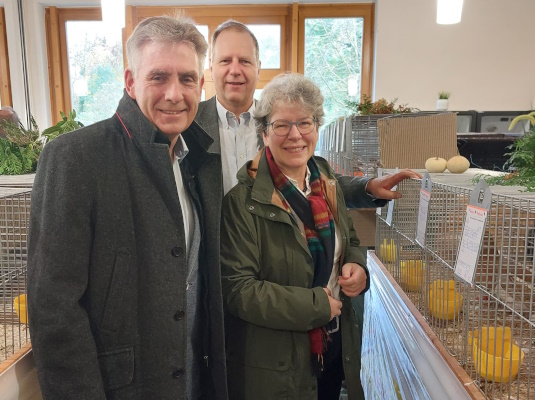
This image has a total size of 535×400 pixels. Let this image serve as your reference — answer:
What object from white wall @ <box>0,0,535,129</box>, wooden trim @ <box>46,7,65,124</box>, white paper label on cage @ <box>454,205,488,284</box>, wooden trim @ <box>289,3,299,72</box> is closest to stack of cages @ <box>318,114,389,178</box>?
white paper label on cage @ <box>454,205,488,284</box>

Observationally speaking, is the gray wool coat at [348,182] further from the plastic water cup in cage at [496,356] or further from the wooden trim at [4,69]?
the wooden trim at [4,69]

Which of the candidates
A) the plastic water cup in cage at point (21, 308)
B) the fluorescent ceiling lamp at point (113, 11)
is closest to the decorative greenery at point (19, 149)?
the plastic water cup in cage at point (21, 308)

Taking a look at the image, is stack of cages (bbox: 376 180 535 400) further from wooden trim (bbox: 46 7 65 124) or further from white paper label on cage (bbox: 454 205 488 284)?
wooden trim (bbox: 46 7 65 124)

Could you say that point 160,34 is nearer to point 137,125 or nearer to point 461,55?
point 137,125

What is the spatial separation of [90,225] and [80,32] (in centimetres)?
488

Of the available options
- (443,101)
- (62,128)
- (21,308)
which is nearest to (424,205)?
(21,308)

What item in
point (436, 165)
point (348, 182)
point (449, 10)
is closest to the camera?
point (348, 182)

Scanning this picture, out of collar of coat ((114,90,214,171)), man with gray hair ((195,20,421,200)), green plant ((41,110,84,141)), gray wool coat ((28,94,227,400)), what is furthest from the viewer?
green plant ((41,110,84,141))

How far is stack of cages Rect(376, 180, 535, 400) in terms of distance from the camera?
69 cm

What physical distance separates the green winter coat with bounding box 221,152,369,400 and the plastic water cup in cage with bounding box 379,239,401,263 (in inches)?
21.1

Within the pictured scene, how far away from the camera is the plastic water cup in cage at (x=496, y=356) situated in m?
0.71

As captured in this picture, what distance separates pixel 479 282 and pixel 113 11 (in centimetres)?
305

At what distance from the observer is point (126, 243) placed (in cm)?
72

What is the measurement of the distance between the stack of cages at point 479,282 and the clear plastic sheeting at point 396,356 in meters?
0.04
